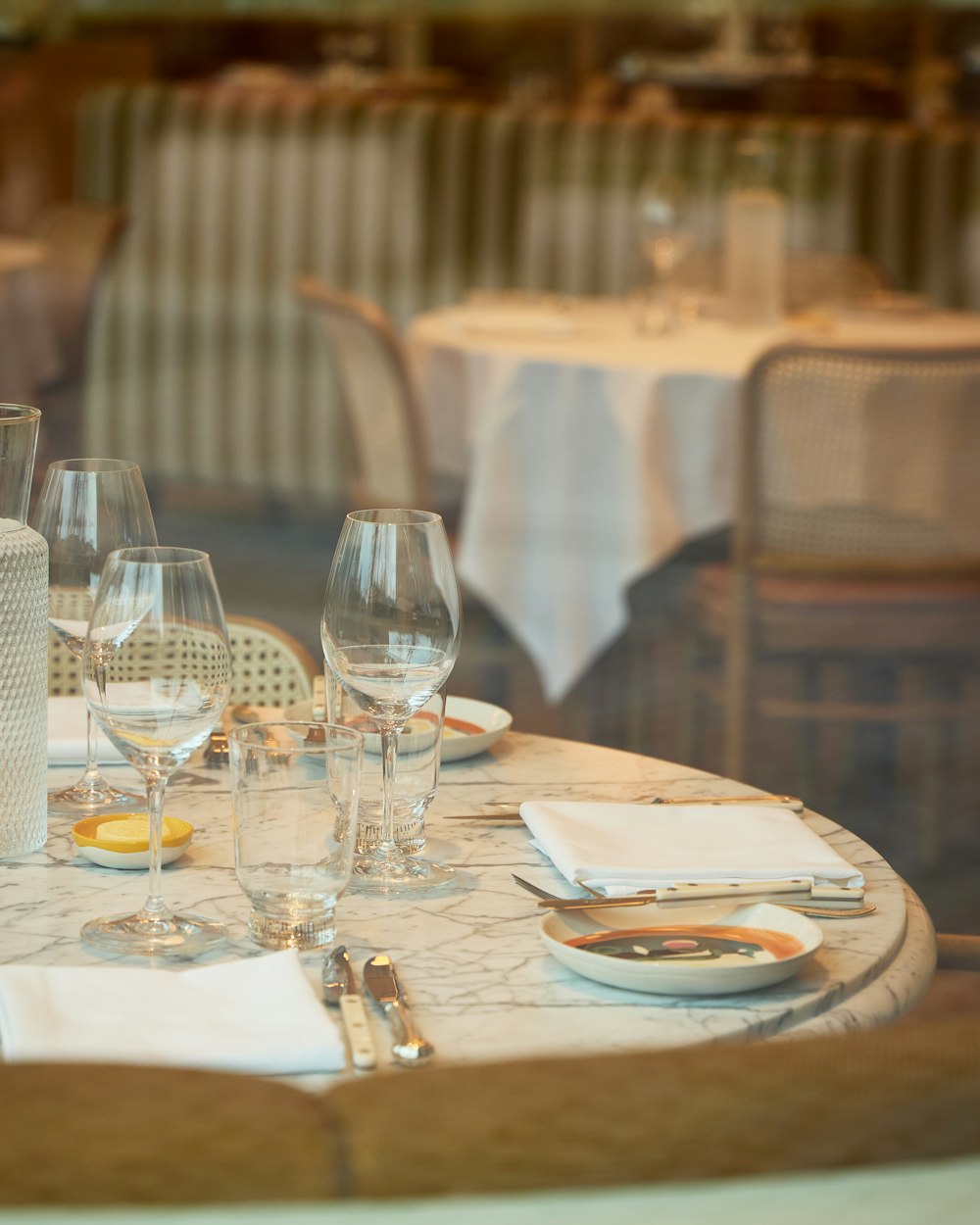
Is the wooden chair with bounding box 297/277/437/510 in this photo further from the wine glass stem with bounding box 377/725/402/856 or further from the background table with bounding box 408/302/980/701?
the wine glass stem with bounding box 377/725/402/856

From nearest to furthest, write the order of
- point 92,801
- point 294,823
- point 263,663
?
point 294,823 < point 92,801 < point 263,663

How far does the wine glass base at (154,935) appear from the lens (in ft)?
3.37

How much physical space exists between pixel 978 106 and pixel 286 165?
456 cm

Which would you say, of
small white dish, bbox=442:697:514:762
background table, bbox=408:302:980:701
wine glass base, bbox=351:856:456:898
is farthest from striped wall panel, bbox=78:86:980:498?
wine glass base, bbox=351:856:456:898

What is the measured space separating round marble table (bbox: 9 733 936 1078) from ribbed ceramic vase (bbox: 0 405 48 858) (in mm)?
27

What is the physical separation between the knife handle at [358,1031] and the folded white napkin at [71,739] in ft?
1.51

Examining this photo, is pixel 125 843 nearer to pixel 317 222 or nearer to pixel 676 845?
pixel 676 845

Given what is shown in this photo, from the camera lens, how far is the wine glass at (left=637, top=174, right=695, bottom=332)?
3631 millimetres

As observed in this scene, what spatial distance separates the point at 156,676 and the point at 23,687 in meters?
0.18

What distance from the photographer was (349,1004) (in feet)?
3.10

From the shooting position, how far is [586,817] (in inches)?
48.9

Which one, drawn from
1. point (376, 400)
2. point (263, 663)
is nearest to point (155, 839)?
point (263, 663)

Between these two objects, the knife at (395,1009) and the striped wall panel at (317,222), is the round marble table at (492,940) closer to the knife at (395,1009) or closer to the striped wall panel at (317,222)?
the knife at (395,1009)

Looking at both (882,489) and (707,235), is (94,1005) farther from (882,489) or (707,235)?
(707,235)
